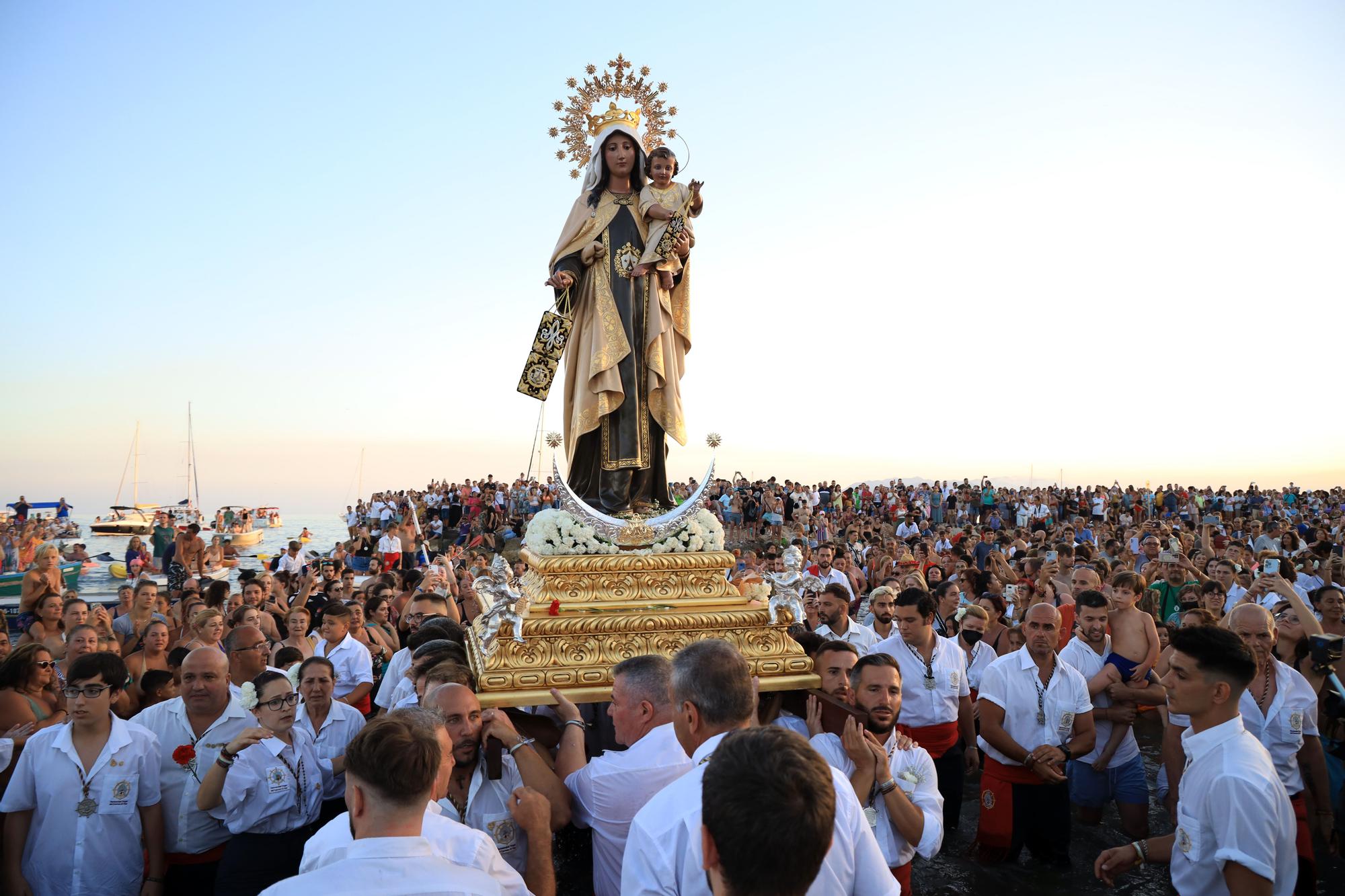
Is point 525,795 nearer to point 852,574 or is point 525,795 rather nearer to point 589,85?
point 589,85

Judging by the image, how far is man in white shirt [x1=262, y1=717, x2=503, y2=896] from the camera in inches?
98.0

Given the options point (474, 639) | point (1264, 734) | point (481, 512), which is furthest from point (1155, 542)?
point (481, 512)

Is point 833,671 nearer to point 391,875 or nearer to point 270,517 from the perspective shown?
point 391,875

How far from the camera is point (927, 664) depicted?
6305 millimetres

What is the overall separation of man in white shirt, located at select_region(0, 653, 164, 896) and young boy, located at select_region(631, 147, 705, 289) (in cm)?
431

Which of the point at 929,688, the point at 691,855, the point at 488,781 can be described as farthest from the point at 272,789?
the point at 929,688

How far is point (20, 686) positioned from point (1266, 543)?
18981mm

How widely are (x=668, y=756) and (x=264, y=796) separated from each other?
2.22m

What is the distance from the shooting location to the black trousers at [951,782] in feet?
20.7

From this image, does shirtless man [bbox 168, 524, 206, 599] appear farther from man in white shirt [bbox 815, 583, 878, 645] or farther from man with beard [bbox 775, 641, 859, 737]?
Answer: man with beard [bbox 775, 641, 859, 737]

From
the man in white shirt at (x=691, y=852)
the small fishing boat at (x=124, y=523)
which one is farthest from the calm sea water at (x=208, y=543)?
the man in white shirt at (x=691, y=852)

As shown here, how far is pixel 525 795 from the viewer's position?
3.61m

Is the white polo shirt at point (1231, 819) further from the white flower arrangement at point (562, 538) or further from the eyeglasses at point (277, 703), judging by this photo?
the eyeglasses at point (277, 703)

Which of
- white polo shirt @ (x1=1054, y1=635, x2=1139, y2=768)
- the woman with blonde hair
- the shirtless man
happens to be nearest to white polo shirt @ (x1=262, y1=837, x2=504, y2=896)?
white polo shirt @ (x1=1054, y1=635, x2=1139, y2=768)
